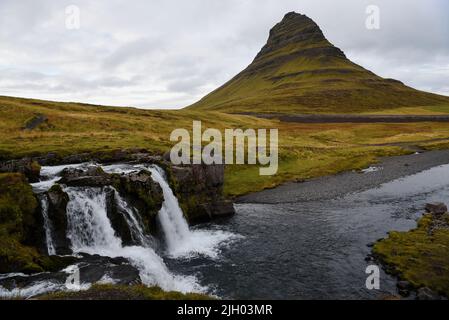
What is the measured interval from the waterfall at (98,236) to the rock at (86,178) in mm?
1009

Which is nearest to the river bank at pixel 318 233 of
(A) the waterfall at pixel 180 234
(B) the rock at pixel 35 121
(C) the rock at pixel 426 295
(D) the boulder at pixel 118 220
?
(C) the rock at pixel 426 295

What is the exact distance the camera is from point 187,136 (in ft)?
327

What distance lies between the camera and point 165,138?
89625 mm

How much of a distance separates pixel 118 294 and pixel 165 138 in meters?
69.0

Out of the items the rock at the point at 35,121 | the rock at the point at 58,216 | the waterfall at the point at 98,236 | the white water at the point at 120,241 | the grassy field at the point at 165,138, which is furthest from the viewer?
the rock at the point at 35,121

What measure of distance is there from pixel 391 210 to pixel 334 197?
1079 centimetres

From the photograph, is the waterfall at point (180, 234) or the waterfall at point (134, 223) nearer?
the waterfall at point (134, 223)

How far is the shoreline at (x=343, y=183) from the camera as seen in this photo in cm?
6241

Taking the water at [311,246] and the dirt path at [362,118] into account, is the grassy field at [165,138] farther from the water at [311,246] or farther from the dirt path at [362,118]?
the dirt path at [362,118]

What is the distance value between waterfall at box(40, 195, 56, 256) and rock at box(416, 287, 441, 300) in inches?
1098

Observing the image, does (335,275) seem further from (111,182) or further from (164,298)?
(111,182)

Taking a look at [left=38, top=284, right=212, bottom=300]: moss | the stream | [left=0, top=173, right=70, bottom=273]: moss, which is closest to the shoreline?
the stream
